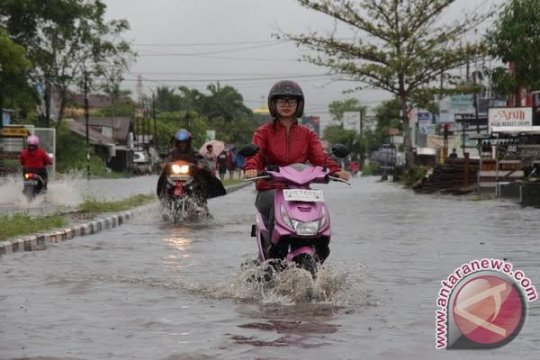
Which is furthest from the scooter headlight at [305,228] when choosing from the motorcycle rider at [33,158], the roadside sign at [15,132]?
the roadside sign at [15,132]

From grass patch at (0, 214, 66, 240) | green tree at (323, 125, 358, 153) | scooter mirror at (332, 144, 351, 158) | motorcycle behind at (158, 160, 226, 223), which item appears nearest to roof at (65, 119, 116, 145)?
green tree at (323, 125, 358, 153)

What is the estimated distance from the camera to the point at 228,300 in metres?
8.55

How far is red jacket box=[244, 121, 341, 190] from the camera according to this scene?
888 centimetres

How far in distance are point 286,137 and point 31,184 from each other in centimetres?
1363

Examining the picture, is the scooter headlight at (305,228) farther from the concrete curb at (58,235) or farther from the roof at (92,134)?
the roof at (92,134)

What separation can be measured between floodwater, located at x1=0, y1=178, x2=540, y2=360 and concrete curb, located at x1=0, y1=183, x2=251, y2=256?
1.00ft

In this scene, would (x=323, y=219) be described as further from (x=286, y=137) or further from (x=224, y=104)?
(x=224, y=104)

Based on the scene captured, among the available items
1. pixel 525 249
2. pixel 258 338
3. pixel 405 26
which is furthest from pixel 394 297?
pixel 405 26

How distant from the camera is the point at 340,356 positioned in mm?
6117

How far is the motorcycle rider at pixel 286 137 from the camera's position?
8828mm

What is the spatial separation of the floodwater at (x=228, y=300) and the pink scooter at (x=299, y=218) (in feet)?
0.66

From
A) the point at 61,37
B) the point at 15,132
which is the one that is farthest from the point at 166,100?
the point at 15,132

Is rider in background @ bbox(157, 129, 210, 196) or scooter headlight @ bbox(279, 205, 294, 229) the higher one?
rider in background @ bbox(157, 129, 210, 196)

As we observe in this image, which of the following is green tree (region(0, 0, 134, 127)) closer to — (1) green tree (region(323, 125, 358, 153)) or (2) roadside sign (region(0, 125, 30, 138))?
(2) roadside sign (region(0, 125, 30, 138))
